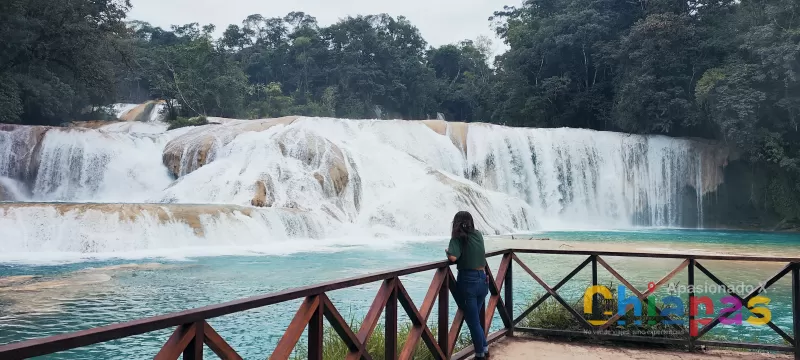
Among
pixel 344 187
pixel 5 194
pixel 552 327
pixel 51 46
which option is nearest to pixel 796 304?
pixel 552 327

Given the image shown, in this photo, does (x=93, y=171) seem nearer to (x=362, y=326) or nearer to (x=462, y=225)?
(x=462, y=225)

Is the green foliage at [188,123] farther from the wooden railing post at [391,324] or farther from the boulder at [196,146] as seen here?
the wooden railing post at [391,324]

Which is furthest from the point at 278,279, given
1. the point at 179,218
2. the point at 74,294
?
the point at 179,218

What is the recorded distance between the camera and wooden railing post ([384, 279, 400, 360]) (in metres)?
3.94

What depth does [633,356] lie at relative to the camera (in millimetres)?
5566

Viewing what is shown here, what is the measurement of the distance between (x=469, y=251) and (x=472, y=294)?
35cm

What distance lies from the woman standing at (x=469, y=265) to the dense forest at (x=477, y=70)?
24.4 meters

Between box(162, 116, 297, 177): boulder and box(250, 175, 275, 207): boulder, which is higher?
box(162, 116, 297, 177): boulder

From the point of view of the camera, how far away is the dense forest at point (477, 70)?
26.9m

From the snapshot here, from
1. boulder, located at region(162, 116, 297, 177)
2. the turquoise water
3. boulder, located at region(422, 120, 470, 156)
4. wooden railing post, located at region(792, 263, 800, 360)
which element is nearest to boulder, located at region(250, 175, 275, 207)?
boulder, located at region(162, 116, 297, 177)

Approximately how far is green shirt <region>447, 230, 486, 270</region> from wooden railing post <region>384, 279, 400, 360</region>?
101 cm

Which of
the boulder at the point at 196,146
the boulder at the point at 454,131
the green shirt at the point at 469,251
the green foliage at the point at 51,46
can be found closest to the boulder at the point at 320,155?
the boulder at the point at 196,146

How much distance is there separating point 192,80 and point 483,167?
20361mm

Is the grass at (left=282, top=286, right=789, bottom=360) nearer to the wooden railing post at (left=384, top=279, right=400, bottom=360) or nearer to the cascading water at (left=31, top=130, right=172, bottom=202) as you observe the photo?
the wooden railing post at (left=384, top=279, right=400, bottom=360)
